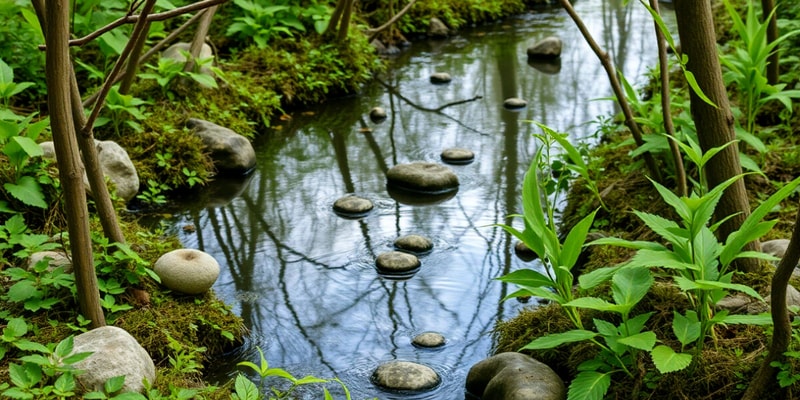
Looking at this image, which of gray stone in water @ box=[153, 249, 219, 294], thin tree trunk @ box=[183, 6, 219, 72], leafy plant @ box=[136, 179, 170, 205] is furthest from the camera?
thin tree trunk @ box=[183, 6, 219, 72]

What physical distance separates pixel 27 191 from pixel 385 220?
6.54ft

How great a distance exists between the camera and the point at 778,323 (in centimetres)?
271

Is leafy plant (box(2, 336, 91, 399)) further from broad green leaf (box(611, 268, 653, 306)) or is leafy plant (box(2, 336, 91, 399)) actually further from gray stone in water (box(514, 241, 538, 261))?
gray stone in water (box(514, 241, 538, 261))

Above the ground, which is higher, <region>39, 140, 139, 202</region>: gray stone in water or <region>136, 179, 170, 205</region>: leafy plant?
<region>39, 140, 139, 202</region>: gray stone in water

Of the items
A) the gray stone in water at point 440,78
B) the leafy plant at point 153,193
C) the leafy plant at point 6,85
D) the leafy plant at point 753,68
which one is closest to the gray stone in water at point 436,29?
the gray stone in water at point 440,78

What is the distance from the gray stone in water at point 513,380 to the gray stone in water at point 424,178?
2221 mm

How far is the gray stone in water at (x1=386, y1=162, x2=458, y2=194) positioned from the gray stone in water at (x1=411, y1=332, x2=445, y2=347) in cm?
183

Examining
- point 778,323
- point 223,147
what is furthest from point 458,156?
point 778,323

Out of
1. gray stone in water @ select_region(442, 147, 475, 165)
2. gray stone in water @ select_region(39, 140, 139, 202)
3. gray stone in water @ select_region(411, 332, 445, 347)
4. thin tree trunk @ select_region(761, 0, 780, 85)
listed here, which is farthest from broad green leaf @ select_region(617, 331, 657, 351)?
gray stone in water @ select_region(442, 147, 475, 165)

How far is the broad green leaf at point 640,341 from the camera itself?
9.25 feet

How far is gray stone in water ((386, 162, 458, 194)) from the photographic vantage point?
5.61 m

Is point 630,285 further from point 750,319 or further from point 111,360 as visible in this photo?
point 111,360

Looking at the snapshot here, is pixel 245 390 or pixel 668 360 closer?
pixel 668 360

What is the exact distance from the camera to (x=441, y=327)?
13.2 ft
